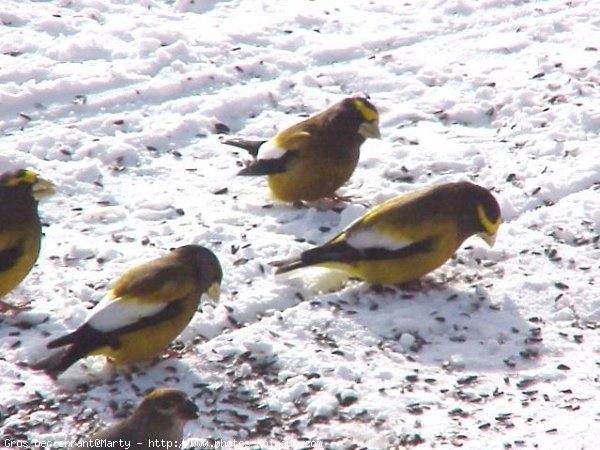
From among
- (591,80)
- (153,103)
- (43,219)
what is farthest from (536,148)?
(43,219)

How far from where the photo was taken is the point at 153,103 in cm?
1021

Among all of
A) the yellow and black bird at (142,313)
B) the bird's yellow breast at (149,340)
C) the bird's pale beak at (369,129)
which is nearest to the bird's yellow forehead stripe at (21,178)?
the yellow and black bird at (142,313)

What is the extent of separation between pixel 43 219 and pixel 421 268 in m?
2.86

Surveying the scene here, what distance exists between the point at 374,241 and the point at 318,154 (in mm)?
1272

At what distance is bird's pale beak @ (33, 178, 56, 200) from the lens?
7929 mm

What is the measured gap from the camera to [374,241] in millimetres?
7691

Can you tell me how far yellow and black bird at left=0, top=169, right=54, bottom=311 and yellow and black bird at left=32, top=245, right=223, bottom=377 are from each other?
886 millimetres

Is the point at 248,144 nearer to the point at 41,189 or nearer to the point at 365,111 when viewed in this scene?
the point at 365,111

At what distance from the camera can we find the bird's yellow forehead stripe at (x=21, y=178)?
25.8 ft

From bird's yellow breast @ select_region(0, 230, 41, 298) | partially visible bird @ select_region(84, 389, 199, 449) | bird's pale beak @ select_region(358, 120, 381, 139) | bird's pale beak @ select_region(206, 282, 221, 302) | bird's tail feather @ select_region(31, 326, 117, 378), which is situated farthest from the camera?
bird's pale beak @ select_region(358, 120, 381, 139)

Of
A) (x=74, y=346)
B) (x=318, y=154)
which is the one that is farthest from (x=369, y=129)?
(x=74, y=346)

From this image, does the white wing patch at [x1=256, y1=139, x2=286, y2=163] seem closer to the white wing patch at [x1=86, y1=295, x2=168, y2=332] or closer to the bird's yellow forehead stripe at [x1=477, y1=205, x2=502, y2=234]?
the bird's yellow forehead stripe at [x1=477, y1=205, x2=502, y2=234]

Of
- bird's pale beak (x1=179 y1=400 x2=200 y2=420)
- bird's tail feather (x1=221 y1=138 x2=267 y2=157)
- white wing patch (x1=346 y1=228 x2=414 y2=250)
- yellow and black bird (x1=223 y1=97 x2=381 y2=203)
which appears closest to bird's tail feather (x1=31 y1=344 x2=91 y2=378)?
bird's pale beak (x1=179 y1=400 x2=200 y2=420)

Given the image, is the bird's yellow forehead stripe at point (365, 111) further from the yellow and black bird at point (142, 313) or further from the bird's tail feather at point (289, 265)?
the yellow and black bird at point (142, 313)
